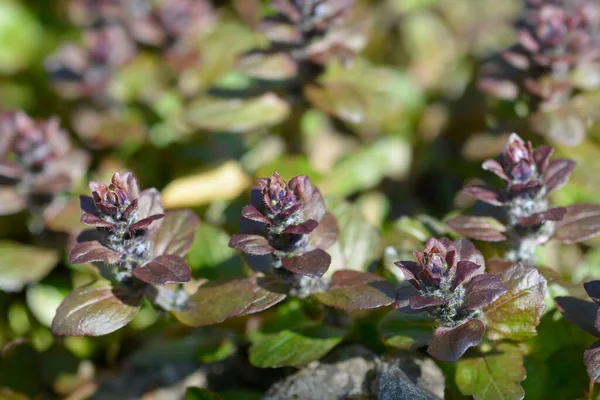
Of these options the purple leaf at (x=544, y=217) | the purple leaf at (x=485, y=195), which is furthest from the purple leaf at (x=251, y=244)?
the purple leaf at (x=544, y=217)

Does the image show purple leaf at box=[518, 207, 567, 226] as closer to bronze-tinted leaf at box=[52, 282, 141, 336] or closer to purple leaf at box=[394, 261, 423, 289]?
purple leaf at box=[394, 261, 423, 289]

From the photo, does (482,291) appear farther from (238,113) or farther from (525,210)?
(238,113)

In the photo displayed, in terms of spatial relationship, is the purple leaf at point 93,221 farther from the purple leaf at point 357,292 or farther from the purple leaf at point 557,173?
the purple leaf at point 557,173

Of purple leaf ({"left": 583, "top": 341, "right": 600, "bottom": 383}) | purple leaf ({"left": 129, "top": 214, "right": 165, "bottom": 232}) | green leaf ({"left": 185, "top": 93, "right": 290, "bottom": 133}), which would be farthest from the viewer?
green leaf ({"left": 185, "top": 93, "right": 290, "bottom": 133})

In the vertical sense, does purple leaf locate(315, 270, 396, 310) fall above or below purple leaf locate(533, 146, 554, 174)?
below

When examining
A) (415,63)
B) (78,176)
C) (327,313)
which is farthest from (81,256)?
(415,63)

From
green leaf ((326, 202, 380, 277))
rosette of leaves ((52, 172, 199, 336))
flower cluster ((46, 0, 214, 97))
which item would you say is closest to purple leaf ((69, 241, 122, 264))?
rosette of leaves ((52, 172, 199, 336))
